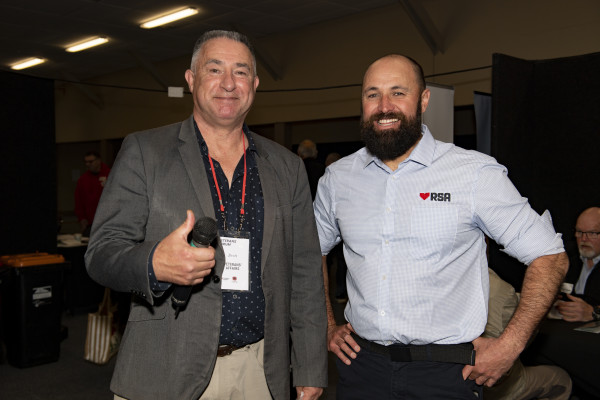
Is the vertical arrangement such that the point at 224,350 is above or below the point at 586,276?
above

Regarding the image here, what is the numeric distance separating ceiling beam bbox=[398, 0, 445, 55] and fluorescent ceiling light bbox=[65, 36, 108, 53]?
19.3 ft

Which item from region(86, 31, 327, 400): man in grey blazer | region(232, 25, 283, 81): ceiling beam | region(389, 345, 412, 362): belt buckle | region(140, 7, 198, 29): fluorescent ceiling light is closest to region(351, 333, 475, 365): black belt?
region(389, 345, 412, 362): belt buckle

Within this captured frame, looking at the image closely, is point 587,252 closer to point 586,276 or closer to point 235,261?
→ point 586,276

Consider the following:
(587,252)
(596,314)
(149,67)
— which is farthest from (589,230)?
(149,67)

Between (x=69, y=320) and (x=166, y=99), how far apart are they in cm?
705

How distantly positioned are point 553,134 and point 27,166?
4860mm

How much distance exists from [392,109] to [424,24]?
20.5 ft

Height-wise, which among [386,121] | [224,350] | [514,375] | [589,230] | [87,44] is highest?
[87,44]

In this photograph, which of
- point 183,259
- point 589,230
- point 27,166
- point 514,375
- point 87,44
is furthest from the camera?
point 87,44

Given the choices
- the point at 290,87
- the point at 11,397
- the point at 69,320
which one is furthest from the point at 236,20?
the point at 11,397

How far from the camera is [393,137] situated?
1.86 metres

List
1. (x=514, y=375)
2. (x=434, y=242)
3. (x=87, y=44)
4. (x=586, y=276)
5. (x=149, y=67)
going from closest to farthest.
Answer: (x=434, y=242)
(x=514, y=375)
(x=586, y=276)
(x=87, y=44)
(x=149, y=67)

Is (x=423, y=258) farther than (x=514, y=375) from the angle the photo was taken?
No

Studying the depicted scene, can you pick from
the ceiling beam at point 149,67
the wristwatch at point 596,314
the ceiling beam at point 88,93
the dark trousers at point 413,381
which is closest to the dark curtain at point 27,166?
the dark trousers at point 413,381
